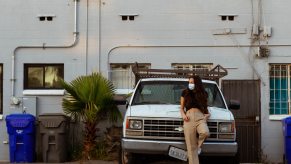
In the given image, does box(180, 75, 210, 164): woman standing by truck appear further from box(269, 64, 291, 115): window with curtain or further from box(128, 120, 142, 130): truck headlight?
box(269, 64, 291, 115): window with curtain

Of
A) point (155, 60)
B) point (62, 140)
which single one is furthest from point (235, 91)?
point (62, 140)

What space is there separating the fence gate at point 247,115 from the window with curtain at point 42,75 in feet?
14.8

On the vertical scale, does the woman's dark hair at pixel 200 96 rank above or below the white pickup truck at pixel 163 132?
above

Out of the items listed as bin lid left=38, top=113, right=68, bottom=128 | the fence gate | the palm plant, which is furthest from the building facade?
A: bin lid left=38, top=113, right=68, bottom=128

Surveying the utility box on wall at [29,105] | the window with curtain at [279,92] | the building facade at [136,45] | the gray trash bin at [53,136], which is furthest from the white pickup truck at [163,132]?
the utility box on wall at [29,105]

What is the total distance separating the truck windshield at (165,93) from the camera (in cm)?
1043

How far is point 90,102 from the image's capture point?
527 inches

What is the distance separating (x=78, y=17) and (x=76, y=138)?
3.23 meters

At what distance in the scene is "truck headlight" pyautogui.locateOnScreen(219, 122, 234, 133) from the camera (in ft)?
31.2

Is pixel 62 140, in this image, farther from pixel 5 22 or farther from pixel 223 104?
pixel 223 104

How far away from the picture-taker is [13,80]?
1466 cm

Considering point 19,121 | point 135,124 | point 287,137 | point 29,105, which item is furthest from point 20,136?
point 287,137

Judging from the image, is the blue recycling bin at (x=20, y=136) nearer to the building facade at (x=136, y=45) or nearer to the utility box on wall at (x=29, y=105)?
the utility box on wall at (x=29, y=105)

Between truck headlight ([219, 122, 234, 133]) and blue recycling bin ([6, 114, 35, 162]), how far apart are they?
5784mm
